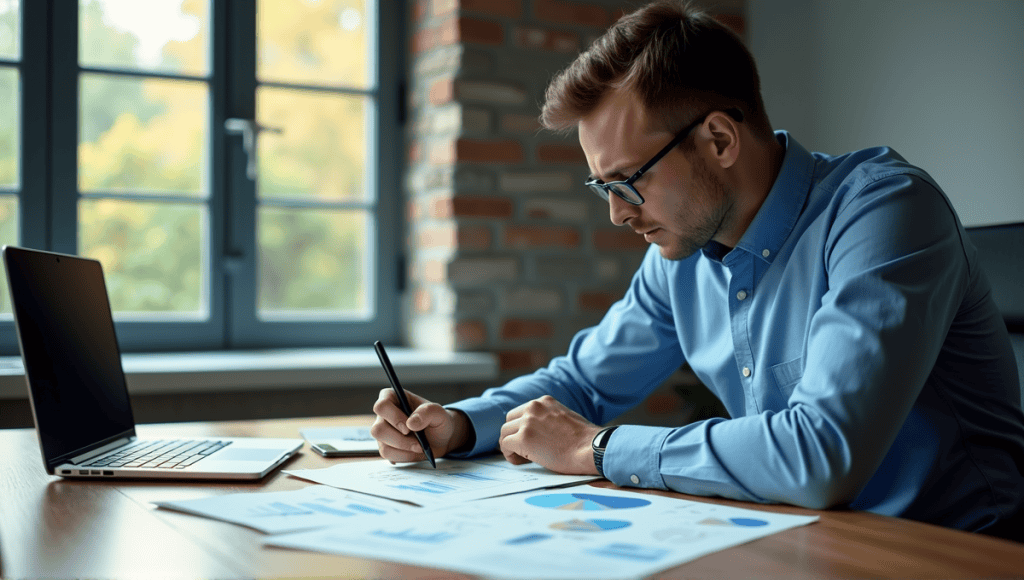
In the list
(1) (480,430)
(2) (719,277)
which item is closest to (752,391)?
(2) (719,277)

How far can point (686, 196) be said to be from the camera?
1283mm

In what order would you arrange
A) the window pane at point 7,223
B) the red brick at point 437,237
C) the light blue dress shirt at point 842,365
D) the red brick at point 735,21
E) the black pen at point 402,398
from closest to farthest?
the light blue dress shirt at point 842,365 < the black pen at point 402,398 < the window pane at point 7,223 < the red brick at point 437,237 < the red brick at point 735,21

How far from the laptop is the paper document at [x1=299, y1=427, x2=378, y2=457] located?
0.13 ft

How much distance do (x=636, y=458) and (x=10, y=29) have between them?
2160mm

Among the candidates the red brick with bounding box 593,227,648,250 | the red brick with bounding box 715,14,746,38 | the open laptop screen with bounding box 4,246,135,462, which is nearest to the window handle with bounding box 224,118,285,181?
the red brick with bounding box 593,227,648,250

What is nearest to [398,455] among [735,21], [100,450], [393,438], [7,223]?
[393,438]

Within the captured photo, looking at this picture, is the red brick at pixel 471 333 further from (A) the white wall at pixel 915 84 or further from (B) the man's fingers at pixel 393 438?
(B) the man's fingers at pixel 393 438

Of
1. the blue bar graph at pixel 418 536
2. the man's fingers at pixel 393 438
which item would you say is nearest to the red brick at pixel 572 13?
the man's fingers at pixel 393 438

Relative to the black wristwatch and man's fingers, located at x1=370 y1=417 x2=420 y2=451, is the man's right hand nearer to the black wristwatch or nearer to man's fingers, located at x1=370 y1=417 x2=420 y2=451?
man's fingers, located at x1=370 y1=417 x2=420 y2=451

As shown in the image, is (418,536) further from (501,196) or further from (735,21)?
(735,21)

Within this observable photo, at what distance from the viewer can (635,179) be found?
1271 millimetres

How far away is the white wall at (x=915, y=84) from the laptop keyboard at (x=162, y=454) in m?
1.80

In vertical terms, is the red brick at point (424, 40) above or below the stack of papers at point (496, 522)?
above

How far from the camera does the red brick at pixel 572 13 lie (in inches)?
104
